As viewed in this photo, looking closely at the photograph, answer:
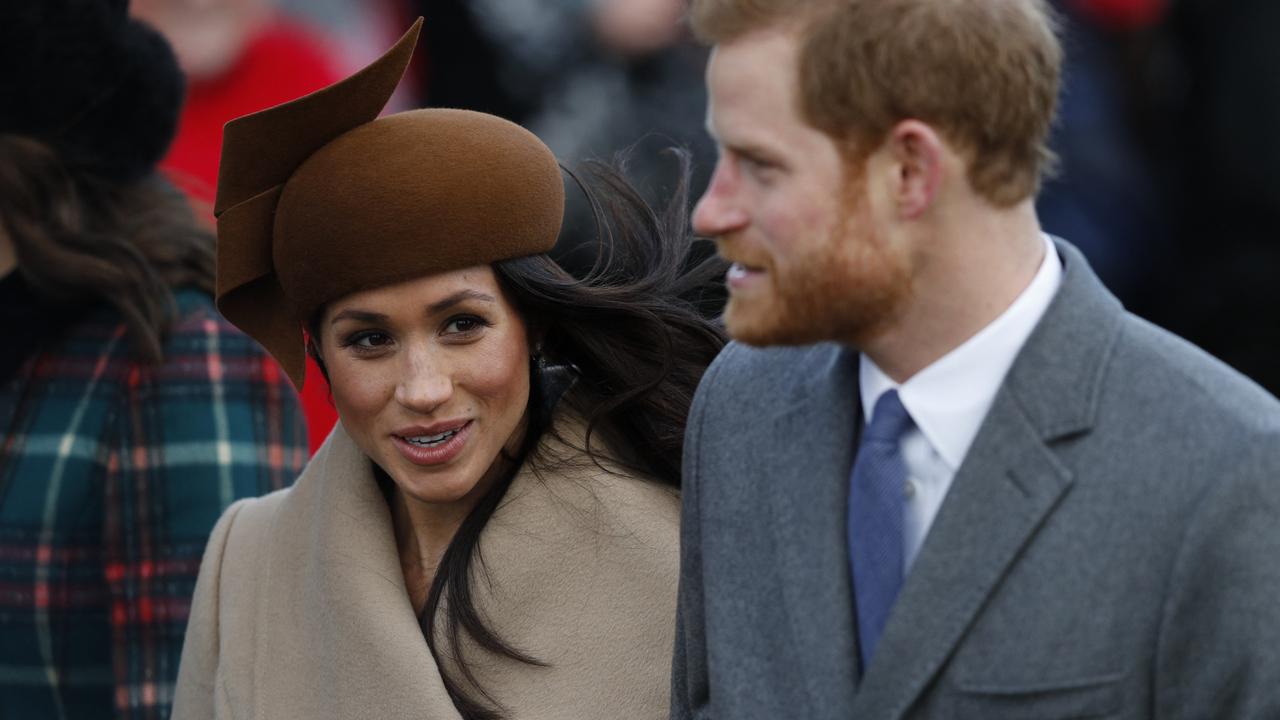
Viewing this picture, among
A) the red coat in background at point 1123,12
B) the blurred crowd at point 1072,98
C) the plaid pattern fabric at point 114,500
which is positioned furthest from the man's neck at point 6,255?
the red coat in background at point 1123,12

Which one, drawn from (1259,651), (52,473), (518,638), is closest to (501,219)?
(518,638)

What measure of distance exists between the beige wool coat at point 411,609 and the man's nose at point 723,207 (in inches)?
37.9

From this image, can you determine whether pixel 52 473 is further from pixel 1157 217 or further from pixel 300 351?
pixel 1157 217

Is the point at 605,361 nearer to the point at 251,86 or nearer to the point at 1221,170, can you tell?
the point at 1221,170

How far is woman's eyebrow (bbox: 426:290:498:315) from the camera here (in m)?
3.04

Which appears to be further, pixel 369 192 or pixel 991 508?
pixel 369 192

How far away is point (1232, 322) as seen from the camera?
16.4 ft

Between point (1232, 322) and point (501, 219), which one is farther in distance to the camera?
point (1232, 322)

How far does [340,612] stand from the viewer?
320 cm

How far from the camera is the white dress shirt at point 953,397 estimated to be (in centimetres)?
222

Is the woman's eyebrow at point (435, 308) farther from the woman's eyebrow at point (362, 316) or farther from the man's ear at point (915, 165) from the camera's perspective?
the man's ear at point (915, 165)

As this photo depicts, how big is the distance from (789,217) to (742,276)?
0.13 metres

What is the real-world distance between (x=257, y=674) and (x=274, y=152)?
880mm

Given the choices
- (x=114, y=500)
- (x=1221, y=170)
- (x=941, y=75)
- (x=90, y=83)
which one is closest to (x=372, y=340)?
(x=114, y=500)
